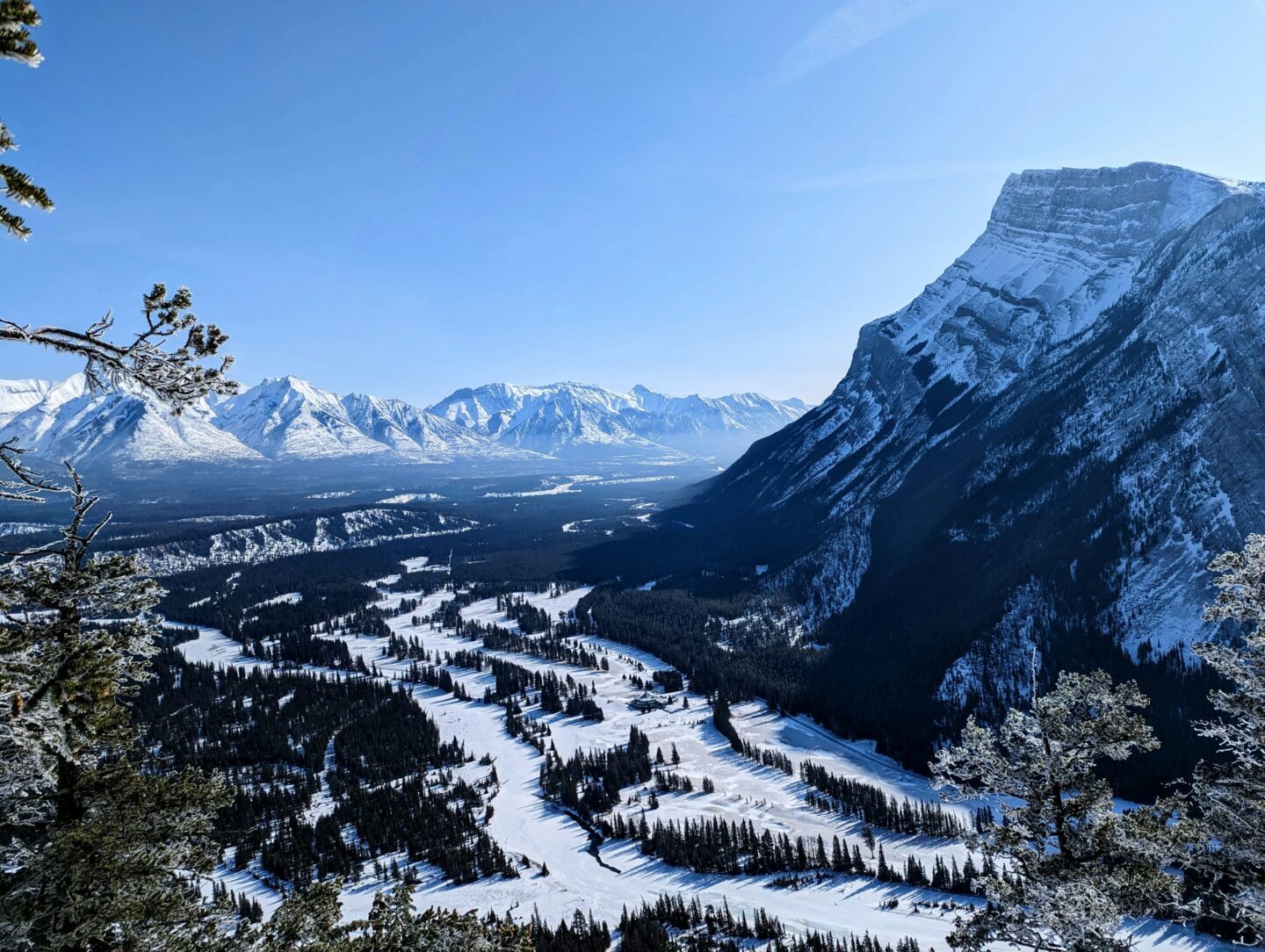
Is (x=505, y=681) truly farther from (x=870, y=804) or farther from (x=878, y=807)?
(x=878, y=807)

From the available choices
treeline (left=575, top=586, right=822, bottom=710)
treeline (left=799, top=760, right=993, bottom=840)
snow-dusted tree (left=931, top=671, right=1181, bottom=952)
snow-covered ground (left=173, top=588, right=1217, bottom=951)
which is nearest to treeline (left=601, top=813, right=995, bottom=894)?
snow-covered ground (left=173, top=588, right=1217, bottom=951)

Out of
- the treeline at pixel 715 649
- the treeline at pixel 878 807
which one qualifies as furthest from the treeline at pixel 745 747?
the treeline at pixel 715 649

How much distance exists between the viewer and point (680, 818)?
288 feet

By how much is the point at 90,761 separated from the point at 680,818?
86139 millimetres

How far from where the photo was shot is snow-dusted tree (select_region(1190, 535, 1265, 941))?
1603cm

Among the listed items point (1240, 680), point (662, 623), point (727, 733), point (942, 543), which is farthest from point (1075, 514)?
point (1240, 680)

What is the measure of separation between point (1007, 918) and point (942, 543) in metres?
177

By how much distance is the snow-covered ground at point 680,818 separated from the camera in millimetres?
66375

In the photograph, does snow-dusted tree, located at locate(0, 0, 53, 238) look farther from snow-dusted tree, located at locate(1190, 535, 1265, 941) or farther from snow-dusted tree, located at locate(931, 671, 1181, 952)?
snow-dusted tree, located at locate(1190, 535, 1265, 941)

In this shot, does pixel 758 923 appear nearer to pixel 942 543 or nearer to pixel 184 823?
pixel 184 823

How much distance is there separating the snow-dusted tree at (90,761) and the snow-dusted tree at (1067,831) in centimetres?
1915

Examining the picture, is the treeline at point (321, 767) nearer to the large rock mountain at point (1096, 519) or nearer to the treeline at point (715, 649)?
the treeline at point (715, 649)

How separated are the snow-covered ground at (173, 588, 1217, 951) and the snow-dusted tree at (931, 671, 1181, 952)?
1396 inches

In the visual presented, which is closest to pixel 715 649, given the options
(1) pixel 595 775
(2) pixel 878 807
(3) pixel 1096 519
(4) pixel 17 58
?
(1) pixel 595 775
